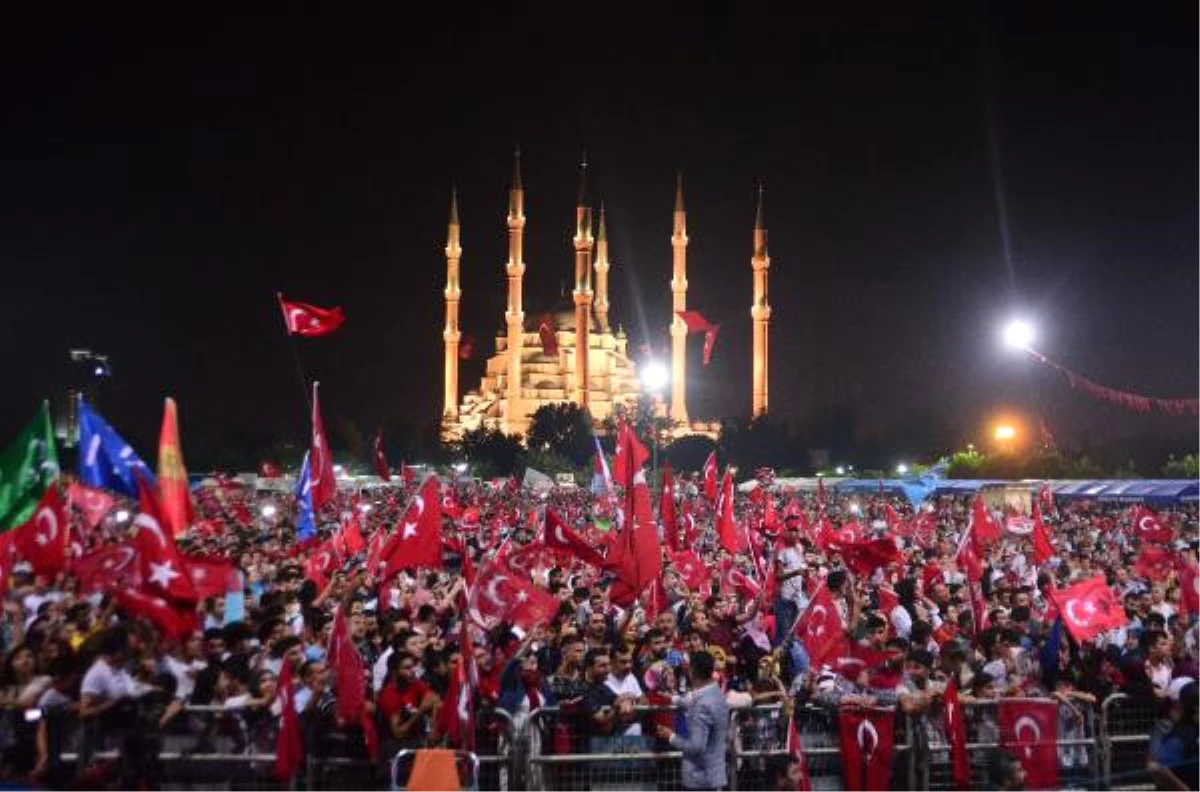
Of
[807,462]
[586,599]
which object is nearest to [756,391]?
[807,462]

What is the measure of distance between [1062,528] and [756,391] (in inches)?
2488

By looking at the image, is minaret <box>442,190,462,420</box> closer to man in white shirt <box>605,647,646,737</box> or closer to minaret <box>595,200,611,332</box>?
minaret <box>595,200,611,332</box>

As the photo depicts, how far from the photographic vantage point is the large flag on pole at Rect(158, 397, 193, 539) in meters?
9.27

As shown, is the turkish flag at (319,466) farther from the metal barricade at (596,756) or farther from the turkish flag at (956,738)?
the turkish flag at (956,738)

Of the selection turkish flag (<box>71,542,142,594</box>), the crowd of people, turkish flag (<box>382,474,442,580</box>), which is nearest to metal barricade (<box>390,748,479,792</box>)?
the crowd of people

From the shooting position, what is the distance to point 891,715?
292 inches

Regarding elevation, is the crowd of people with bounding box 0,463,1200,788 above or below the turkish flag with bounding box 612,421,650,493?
below

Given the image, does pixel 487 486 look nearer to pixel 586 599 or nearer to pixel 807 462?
pixel 807 462

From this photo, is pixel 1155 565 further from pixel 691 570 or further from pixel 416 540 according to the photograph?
pixel 416 540

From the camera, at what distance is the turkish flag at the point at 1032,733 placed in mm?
7496

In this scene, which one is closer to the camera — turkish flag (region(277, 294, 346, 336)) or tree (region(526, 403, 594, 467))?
turkish flag (region(277, 294, 346, 336))

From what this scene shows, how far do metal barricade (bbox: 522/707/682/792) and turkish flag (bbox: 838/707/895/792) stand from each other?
3.40 ft

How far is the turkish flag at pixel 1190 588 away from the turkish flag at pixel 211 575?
321 inches

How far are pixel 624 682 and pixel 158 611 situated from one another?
2.93 m
